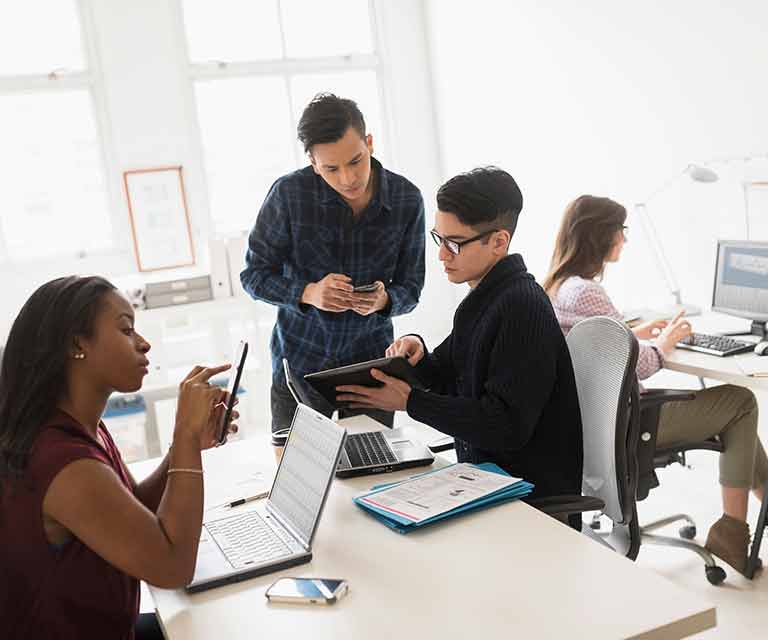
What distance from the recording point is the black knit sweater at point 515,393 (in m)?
1.72

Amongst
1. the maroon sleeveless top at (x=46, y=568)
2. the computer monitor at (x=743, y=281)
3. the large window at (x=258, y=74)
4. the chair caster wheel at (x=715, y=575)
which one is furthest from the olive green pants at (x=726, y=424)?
the large window at (x=258, y=74)

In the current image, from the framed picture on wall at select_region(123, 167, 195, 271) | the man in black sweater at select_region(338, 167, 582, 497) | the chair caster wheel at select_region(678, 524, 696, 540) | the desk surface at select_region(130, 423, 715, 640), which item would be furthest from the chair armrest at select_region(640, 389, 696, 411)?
the framed picture on wall at select_region(123, 167, 195, 271)

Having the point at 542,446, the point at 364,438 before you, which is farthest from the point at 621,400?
the point at 364,438

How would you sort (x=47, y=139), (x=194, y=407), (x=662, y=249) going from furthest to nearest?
(x=47, y=139) < (x=662, y=249) < (x=194, y=407)

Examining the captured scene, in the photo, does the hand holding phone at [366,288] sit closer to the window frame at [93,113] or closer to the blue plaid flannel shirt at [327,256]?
the blue plaid flannel shirt at [327,256]

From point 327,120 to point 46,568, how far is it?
140cm

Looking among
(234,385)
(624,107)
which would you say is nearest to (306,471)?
(234,385)

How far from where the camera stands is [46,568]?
132 cm

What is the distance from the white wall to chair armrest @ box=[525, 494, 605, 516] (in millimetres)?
2186

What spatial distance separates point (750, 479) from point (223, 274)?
2.79m

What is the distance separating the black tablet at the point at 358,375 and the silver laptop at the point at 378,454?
0.44ft

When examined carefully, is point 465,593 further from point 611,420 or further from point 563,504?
point 611,420

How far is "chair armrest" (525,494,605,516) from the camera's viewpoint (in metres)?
1.71

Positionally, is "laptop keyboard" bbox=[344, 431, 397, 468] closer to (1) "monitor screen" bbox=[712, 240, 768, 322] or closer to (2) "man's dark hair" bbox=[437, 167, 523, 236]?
(2) "man's dark hair" bbox=[437, 167, 523, 236]
